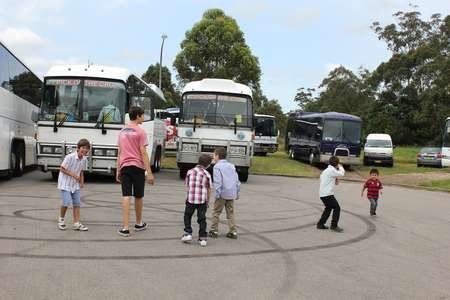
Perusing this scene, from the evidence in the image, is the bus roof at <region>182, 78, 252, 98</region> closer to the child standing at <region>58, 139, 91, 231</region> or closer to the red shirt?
the red shirt

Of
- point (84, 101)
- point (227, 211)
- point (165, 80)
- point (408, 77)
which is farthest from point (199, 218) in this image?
point (165, 80)

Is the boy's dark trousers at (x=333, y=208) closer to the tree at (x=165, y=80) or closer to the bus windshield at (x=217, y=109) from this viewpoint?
the bus windshield at (x=217, y=109)

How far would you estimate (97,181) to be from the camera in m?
18.8

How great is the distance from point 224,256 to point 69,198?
292 centimetres

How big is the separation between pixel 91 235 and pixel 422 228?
259 inches

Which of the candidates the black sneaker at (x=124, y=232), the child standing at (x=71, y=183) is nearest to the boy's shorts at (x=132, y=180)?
the black sneaker at (x=124, y=232)

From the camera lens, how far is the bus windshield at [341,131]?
32.3 m

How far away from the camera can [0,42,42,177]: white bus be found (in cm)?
1742

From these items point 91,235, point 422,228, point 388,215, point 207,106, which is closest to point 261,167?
point 207,106

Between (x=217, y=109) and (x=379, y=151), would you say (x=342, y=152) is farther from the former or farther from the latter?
(x=217, y=109)

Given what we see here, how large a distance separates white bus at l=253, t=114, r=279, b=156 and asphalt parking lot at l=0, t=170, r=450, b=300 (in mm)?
28304

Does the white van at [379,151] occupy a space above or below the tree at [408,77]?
below

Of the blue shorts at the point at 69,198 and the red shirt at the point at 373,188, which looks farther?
the red shirt at the point at 373,188

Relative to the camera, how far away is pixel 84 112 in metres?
17.8
